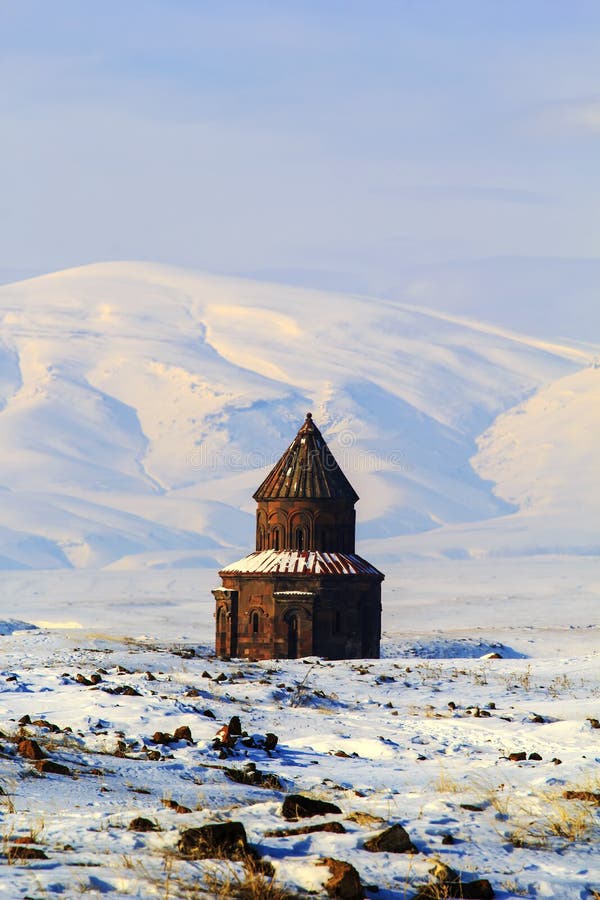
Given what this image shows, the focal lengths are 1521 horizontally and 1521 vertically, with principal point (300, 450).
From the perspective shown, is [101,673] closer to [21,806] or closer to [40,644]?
[40,644]

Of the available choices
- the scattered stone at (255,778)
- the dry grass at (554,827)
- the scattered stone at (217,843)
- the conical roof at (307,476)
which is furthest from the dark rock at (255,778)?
the conical roof at (307,476)

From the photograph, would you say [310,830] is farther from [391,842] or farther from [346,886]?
[346,886]

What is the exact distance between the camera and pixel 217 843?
11117 millimetres

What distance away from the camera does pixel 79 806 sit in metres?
12.8

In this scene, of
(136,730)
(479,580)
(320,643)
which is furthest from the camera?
(479,580)

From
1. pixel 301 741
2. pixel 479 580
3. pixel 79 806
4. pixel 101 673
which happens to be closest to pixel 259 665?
pixel 101 673

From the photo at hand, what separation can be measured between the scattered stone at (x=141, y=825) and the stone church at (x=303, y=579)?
35905mm

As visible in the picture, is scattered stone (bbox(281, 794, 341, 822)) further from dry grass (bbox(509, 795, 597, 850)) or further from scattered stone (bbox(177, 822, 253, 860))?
dry grass (bbox(509, 795, 597, 850))

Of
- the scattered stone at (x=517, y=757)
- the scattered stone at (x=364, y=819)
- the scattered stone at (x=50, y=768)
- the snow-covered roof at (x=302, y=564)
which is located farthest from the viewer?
the snow-covered roof at (x=302, y=564)

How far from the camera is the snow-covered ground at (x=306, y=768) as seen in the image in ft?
35.6

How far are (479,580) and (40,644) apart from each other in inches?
5128

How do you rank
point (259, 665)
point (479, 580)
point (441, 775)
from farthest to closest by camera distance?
point (479, 580)
point (259, 665)
point (441, 775)

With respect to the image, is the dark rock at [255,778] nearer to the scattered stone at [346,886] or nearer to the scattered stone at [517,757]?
the scattered stone at [517,757]

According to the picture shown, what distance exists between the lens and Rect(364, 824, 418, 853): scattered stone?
37.2 ft
